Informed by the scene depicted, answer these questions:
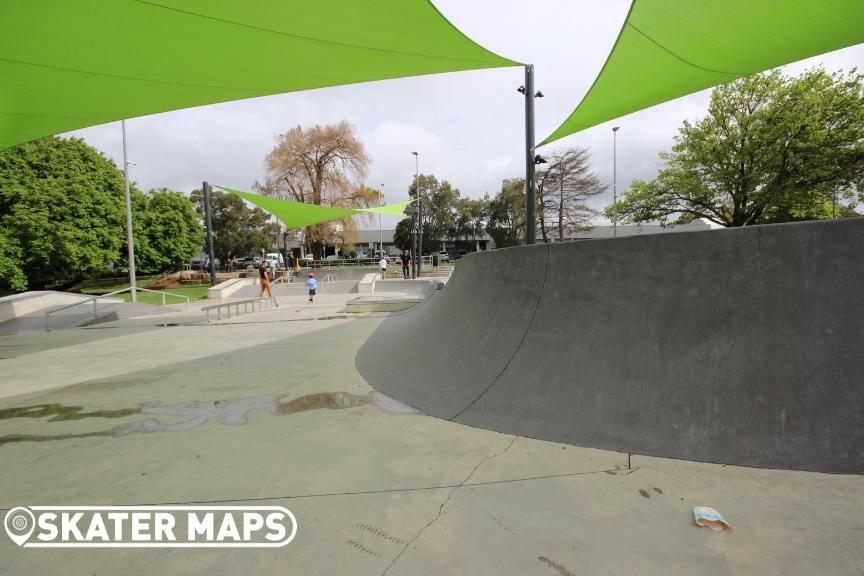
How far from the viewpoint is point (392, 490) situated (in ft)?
9.09

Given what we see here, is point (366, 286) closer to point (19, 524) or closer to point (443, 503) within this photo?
point (19, 524)

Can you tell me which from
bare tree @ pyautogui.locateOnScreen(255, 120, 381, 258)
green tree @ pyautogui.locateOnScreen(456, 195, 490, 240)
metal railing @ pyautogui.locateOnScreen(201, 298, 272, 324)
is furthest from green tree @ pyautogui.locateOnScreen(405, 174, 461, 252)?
metal railing @ pyautogui.locateOnScreen(201, 298, 272, 324)

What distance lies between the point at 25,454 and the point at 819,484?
6071 mm

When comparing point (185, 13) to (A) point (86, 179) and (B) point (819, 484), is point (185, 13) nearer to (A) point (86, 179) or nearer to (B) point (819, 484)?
(B) point (819, 484)

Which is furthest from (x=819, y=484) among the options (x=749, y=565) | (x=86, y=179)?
(x=86, y=179)

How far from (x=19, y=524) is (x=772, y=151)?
28.6m

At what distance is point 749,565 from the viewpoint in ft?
6.26

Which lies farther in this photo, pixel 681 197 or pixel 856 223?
pixel 681 197

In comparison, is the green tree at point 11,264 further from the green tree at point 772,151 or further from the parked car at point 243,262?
the green tree at point 772,151

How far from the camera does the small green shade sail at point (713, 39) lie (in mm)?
4969

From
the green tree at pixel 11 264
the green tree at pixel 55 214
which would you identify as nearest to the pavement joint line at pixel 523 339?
the green tree at pixel 55 214

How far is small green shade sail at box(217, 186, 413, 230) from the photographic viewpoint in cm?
2225

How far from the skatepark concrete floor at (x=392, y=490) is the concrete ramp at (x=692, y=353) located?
23 cm

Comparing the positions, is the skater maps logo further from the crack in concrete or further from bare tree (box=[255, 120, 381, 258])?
bare tree (box=[255, 120, 381, 258])
